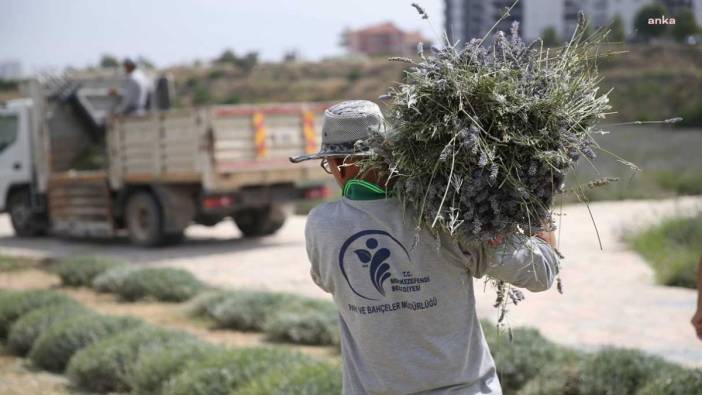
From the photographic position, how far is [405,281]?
2.77 meters

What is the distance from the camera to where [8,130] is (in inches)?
675

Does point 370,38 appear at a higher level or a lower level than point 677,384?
higher

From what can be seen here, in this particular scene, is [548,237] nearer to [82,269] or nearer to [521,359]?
[521,359]

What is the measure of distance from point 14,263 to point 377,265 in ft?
40.3

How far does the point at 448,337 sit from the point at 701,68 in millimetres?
49845

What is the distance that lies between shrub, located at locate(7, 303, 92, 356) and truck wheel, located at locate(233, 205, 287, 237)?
721 centimetres

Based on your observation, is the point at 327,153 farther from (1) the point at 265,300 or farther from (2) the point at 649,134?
(2) the point at 649,134

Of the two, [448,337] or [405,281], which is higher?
Result: [405,281]

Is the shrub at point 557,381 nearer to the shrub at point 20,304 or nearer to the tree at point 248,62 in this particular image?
the shrub at point 20,304

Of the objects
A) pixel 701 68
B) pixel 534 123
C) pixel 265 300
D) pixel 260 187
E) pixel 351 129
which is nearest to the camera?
pixel 534 123

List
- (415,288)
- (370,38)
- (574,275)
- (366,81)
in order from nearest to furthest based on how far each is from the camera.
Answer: (415,288), (574,275), (366,81), (370,38)

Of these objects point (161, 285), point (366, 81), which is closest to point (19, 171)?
point (161, 285)

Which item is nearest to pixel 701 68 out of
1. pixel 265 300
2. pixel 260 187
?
pixel 260 187

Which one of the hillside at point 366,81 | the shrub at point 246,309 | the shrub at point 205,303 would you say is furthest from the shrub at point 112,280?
the hillside at point 366,81
